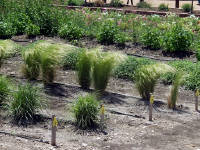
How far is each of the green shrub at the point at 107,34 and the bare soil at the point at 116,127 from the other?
3.93 meters

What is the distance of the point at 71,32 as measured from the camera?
14430mm

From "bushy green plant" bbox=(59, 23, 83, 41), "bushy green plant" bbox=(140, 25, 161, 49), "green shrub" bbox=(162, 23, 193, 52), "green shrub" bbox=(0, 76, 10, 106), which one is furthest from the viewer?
"bushy green plant" bbox=(59, 23, 83, 41)

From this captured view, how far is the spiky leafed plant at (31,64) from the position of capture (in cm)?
980

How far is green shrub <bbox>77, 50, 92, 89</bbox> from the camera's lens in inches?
377

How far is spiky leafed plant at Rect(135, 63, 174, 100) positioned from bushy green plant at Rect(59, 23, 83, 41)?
17.4ft

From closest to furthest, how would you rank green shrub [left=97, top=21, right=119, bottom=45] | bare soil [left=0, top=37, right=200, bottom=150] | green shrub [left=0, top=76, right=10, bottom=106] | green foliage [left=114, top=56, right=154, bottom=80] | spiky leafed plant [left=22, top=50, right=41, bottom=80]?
bare soil [left=0, top=37, right=200, bottom=150] < green shrub [left=0, top=76, right=10, bottom=106] < spiky leafed plant [left=22, top=50, right=41, bottom=80] < green foliage [left=114, top=56, right=154, bottom=80] < green shrub [left=97, top=21, right=119, bottom=45]

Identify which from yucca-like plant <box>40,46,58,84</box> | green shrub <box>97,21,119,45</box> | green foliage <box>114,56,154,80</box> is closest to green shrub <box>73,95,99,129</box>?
yucca-like plant <box>40,46,58,84</box>

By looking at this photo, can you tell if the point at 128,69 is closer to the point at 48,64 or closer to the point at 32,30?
the point at 48,64

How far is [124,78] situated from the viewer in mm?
11195

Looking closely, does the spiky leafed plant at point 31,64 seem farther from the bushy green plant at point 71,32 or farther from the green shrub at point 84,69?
the bushy green plant at point 71,32

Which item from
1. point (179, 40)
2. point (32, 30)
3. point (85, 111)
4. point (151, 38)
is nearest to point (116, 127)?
point (85, 111)

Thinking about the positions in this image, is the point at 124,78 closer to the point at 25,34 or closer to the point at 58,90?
the point at 58,90

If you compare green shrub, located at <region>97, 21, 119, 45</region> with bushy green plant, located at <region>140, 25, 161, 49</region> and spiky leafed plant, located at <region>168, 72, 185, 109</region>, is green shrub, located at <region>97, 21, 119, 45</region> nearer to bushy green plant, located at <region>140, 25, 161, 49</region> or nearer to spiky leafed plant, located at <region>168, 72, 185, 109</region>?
bushy green plant, located at <region>140, 25, 161, 49</region>

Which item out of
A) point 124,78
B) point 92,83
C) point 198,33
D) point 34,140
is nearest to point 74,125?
point 34,140
